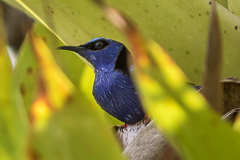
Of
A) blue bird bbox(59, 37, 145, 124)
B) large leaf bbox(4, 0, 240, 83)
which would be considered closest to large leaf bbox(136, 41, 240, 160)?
large leaf bbox(4, 0, 240, 83)

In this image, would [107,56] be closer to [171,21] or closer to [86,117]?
[171,21]

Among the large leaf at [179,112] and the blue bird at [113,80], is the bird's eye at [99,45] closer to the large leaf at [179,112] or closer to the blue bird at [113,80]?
the blue bird at [113,80]

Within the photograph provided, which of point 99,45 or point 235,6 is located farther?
point 99,45

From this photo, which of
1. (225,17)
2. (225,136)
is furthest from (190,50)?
(225,136)

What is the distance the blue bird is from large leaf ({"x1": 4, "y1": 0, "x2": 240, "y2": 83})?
134 millimetres

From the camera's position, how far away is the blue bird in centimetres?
62

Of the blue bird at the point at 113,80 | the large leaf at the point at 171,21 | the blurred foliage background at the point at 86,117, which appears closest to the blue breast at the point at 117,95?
the blue bird at the point at 113,80

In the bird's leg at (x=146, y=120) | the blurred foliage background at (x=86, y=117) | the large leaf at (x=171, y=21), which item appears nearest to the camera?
the blurred foliage background at (x=86, y=117)

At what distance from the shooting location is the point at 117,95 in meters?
0.66

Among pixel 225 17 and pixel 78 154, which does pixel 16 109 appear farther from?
pixel 225 17

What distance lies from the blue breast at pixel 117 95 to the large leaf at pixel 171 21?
0.56 feet

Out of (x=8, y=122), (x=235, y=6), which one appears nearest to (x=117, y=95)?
(x=235, y=6)

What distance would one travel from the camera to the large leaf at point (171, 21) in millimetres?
444

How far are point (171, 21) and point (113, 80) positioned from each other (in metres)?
0.22
